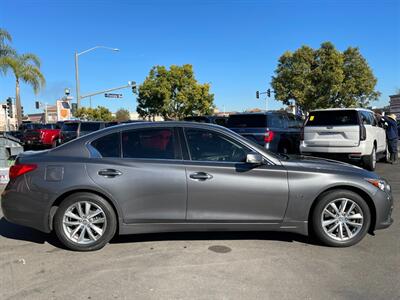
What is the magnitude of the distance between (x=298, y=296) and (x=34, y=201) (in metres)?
3.18

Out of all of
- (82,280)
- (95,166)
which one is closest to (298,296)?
(82,280)

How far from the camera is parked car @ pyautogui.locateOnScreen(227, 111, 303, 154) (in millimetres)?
12078

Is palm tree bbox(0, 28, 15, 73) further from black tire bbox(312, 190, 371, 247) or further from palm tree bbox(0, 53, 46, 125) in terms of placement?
black tire bbox(312, 190, 371, 247)

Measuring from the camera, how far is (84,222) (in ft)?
15.6

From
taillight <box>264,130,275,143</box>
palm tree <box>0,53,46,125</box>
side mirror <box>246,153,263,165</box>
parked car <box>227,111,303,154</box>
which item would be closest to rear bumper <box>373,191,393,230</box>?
side mirror <box>246,153,263,165</box>

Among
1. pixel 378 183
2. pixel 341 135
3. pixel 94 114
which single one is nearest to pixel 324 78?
pixel 341 135

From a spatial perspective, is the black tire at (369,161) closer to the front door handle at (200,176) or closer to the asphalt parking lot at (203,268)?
the asphalt parking lot at (203,268)

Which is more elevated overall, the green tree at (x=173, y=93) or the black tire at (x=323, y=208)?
the green tree at (x=173, y=93)

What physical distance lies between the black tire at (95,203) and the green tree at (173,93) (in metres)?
39.5

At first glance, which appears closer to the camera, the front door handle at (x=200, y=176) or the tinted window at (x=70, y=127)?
the front door handle at (x=200, y=176)

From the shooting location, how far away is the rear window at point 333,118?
10.5m

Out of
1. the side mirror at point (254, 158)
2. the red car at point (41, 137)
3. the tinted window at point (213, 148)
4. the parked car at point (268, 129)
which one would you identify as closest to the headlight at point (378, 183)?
the side mirror at point (254, 158)

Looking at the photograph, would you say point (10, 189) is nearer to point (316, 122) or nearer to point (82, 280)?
point (82, 280)

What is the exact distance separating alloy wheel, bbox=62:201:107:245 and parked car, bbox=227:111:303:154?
7479mm
